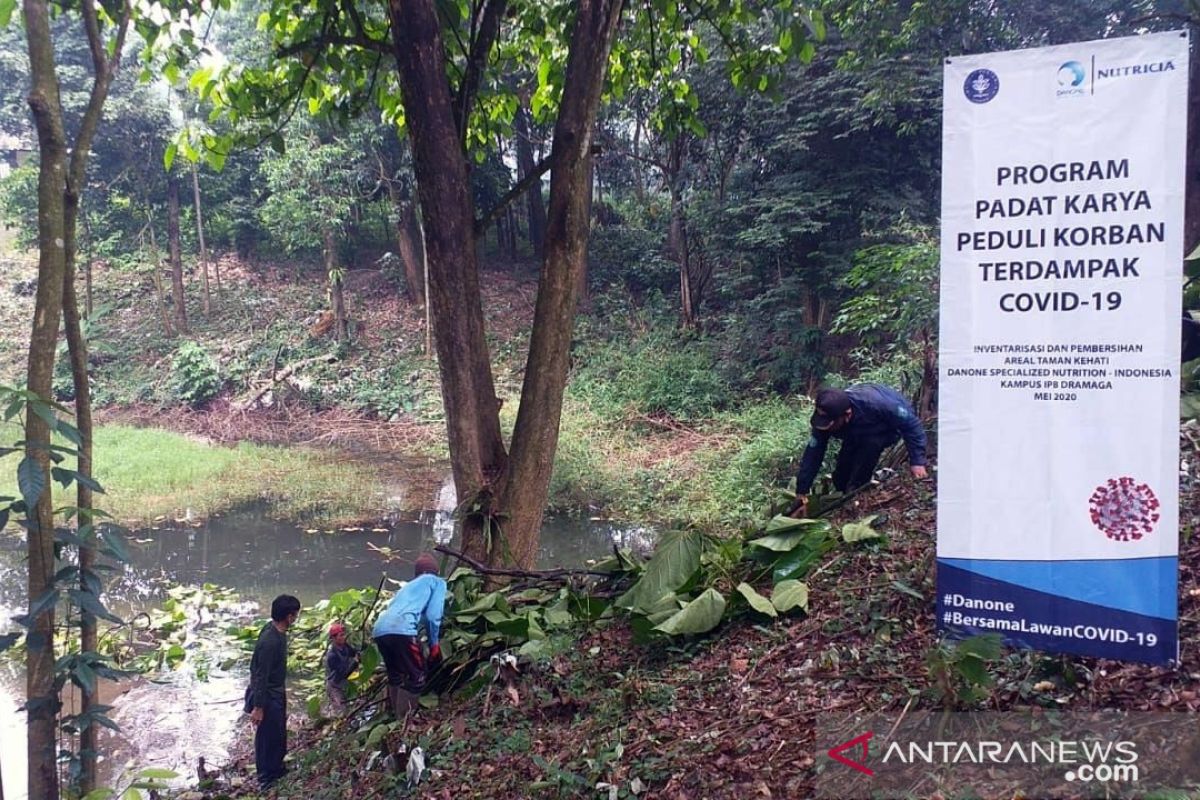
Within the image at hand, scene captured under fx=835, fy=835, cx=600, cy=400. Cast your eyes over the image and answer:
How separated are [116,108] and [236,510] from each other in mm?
A: 11459

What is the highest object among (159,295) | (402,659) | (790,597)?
(159,295)

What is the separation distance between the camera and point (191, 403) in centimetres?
1856

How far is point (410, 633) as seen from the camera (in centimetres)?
430

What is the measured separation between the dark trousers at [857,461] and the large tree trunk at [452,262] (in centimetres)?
209

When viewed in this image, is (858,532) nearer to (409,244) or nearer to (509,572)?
(509,572)

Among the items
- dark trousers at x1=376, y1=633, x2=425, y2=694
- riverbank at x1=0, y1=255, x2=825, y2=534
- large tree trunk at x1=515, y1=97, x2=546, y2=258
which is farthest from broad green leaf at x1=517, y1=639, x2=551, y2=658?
large tree trunk at x1=515, y1=97, x2=546, y2=258

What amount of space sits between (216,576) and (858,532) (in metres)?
8.82

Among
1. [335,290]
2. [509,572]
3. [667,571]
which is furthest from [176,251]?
[667,571]

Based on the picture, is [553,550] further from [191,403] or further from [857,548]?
[191,403]

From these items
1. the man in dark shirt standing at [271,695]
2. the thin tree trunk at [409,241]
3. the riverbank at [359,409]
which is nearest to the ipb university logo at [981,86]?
the man in dark shirt standing at [271,695]

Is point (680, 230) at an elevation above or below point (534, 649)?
above

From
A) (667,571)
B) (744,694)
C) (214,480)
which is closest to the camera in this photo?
(744,694)

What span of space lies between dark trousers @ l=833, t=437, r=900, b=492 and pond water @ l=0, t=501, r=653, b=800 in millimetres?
4794

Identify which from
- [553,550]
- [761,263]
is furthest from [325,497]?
[761,263]
